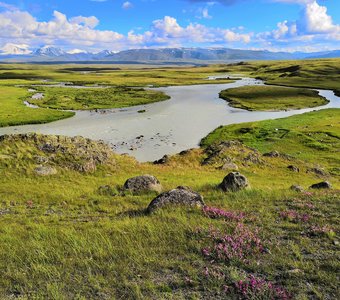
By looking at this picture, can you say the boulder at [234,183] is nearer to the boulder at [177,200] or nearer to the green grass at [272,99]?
the boulder at [177,200]

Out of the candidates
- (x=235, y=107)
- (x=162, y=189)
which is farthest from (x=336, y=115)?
(x=162, y=189)

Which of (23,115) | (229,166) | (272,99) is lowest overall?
(229,166)

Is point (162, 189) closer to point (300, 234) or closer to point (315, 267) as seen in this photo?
point (300, 234)

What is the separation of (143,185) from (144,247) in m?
10.9

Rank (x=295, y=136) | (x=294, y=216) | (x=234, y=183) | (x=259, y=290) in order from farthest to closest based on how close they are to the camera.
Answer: (x=295, y=136), (x=234, y=183), (x=294, y=216), (x=259, y=290)

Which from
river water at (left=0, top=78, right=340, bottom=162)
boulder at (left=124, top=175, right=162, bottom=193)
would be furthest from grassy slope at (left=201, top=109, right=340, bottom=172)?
boulder at (left=124, top=175, right=162, bottom=193)

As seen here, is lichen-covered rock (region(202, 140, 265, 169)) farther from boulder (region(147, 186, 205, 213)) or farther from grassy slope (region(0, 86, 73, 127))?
grassy slope (region(0, 86, 73, 127))

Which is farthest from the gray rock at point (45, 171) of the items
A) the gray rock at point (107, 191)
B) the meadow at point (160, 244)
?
the gray rock at point (107, 191)

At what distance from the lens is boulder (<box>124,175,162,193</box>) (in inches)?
866

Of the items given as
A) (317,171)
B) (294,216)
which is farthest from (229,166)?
(294,216)

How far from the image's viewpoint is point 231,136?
212 ft

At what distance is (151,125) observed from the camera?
76375mm

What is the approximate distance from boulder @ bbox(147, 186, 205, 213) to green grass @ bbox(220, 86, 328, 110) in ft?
297

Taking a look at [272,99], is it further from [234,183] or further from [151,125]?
[234,183]
